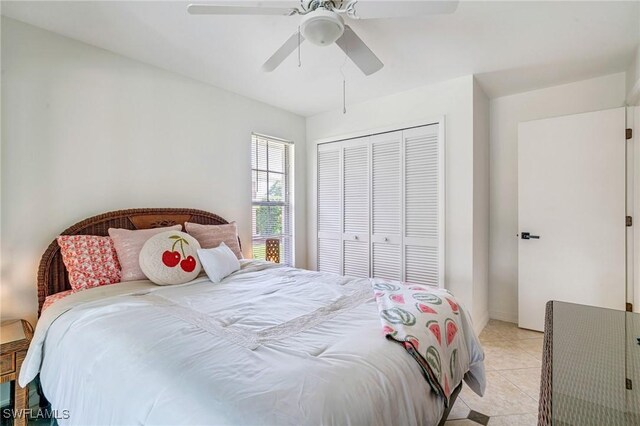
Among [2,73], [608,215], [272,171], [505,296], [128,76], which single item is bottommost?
[505,296]

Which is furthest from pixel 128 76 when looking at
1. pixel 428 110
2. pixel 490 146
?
pixel 490 146

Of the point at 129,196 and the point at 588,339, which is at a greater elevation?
the point at 129,196

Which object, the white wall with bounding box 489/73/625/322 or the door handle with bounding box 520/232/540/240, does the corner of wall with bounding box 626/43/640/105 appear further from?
the door handle with bounding box 520/232/540/240

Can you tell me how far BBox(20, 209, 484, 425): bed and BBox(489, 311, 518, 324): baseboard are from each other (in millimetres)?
1957

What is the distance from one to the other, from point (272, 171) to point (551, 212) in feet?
10.3

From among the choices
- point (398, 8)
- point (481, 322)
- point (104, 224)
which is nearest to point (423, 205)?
point (481, 322)

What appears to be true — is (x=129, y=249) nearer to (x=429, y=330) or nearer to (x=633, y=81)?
(x=429, y=330)

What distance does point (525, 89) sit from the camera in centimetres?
321

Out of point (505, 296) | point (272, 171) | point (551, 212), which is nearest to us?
point (551, 212)

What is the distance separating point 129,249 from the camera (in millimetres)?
2223

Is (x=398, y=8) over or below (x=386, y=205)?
over

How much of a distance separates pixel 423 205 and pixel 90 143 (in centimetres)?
307

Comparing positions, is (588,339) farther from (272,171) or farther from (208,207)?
(272,171)

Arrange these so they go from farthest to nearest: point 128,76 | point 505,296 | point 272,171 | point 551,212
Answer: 1. point 272,171
2. point 505,296
3. point 551,212
4. point 128,76
